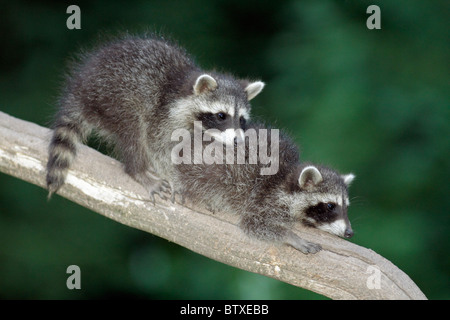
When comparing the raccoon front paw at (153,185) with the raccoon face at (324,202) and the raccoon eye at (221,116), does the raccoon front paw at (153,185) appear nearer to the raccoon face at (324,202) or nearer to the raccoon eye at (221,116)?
the raccoon eye at (221,116)

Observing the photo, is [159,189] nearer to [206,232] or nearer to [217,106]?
[206,232]

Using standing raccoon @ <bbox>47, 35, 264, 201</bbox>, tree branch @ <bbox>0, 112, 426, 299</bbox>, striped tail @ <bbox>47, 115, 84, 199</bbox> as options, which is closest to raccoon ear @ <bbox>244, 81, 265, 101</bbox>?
standing raccoon @ <bbox>47, 35, 264, 201</bbox>

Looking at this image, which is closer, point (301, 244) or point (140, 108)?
point (301, 244)

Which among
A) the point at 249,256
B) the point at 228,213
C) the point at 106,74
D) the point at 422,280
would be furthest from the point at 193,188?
the point at 422,280

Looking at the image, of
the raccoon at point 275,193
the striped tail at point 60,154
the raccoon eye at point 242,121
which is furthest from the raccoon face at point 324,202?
the striped tail at point 60,154

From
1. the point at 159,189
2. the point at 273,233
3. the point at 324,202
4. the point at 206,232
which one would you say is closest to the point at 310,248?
the point at 273,233

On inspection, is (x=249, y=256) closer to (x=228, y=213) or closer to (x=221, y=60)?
(x=228, y=213)

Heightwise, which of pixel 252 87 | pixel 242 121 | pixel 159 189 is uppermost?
pixel 252 87
